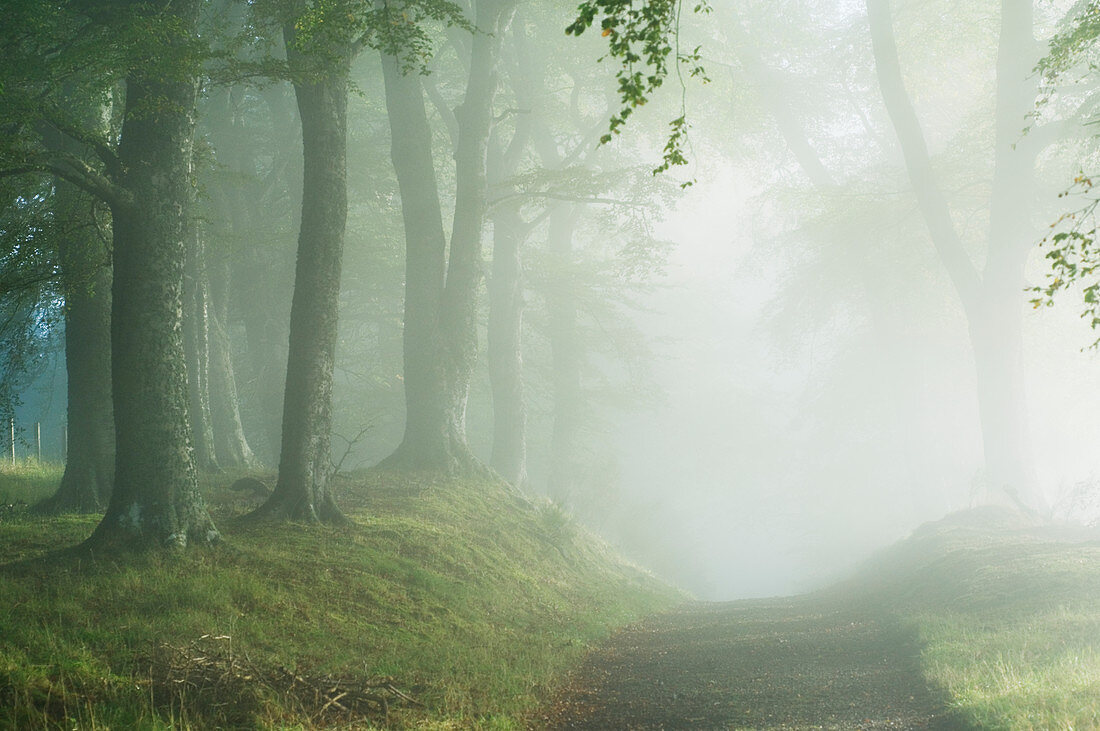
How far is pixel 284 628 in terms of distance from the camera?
7262mm

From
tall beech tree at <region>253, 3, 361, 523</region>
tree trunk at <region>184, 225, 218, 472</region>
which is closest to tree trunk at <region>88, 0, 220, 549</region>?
tall beech tree at <region>253, 3, 361, 523</region>

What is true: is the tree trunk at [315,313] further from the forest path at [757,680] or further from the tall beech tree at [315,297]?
the forest path at [757,680]

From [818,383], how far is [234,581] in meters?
37.6

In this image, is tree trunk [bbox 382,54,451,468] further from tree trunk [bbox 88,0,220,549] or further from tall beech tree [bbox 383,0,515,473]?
tree trunk [bbox 88,0,220,549]

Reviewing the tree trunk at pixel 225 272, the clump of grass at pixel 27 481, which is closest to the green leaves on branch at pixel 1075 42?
the clump of grass at pixel 27 481

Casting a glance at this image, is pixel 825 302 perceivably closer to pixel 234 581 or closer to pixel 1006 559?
pixel 1006 559

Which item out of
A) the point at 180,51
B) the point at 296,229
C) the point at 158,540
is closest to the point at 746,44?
the point at 296,229

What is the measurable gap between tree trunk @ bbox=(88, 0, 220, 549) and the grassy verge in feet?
26.2

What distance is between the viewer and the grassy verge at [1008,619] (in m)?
6.18

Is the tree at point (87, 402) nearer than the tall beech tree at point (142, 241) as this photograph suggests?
No

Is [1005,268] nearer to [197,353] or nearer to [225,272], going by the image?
[197,353]

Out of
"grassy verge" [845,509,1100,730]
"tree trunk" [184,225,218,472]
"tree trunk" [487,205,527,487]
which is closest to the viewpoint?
"grassy verge" [845,509,1100,730]

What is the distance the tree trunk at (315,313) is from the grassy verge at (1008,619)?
25.8 feet

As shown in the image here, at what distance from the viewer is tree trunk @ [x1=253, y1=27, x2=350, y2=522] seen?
35.3 feet
